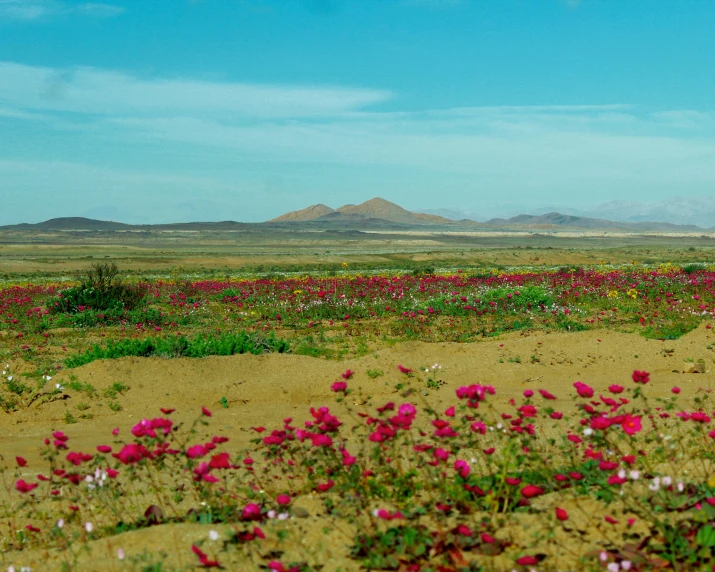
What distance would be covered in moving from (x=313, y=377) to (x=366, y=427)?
583 cm

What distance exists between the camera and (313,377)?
11.4m

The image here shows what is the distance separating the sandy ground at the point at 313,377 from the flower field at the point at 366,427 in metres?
0.05

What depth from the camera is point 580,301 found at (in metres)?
20.4

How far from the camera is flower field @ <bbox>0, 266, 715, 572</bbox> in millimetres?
4207

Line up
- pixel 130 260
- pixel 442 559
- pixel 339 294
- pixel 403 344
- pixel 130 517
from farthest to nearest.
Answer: pixel 130 260, pixel 339 294, pixel 403 344, pixel 130 517, pixel 442 559

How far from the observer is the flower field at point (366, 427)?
4.21m

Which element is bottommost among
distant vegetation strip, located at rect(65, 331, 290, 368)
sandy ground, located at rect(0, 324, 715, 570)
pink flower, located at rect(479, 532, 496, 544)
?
sandy ground, located at rect(0, 324, 715, 570)

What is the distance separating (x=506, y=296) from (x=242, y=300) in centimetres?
808

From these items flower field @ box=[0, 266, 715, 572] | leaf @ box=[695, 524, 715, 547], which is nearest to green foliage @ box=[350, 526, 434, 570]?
flower field @ box=[0, 266, 715, 572]

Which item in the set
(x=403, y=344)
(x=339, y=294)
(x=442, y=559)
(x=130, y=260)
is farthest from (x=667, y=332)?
(x=130, y=260)

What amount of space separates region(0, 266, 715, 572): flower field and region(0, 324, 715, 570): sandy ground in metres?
0.05

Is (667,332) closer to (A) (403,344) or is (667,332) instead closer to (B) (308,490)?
(A) (403,344)

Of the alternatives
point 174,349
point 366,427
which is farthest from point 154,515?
point 174,349

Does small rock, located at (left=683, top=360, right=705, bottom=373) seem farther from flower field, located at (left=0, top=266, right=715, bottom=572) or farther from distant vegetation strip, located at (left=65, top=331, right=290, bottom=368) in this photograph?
distant vegetation strip, located at (left=65, top=331, right=290, bottom=368)
